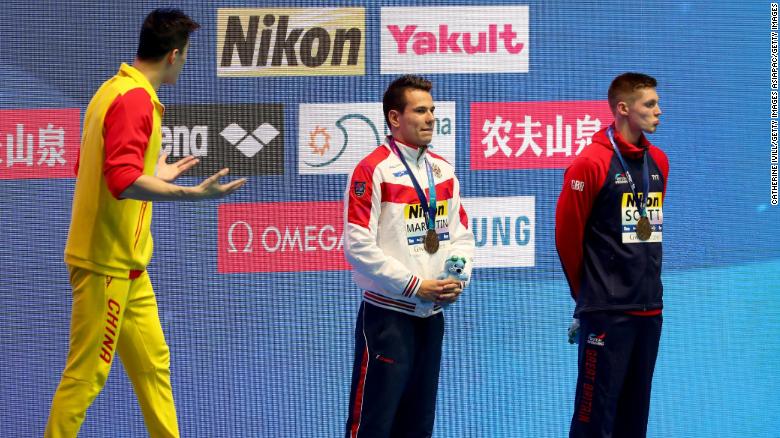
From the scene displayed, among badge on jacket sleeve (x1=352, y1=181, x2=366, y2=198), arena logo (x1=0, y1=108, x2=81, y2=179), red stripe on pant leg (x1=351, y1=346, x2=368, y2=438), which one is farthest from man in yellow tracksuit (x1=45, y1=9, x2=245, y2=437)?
arena logo (x1=0, y1=108, x2=81, y2=179)

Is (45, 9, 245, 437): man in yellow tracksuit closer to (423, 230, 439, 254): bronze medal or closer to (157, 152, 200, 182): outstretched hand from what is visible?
(157, 152, 200, 182): outstretched hand

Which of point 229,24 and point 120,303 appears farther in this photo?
point 229,24

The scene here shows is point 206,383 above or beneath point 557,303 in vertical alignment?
beneath

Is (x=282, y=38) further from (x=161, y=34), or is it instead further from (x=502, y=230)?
(x=161, y=34)

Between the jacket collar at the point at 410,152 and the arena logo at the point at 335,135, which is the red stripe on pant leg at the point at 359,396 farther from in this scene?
the arena logo at the point at 335,135

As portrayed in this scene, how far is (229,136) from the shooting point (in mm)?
4793

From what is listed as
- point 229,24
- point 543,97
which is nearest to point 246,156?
point 229,24

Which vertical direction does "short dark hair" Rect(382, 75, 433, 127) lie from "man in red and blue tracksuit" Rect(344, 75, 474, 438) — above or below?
above

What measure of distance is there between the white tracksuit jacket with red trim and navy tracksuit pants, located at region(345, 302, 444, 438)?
58 millimetres

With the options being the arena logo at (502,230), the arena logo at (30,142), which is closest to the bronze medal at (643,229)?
the arena logo at (502,230)

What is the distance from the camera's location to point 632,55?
4.88m

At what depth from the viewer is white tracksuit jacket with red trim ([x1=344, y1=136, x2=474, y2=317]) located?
3.29m

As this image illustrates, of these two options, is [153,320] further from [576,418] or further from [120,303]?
[576,418]

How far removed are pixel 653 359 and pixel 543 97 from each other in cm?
169
